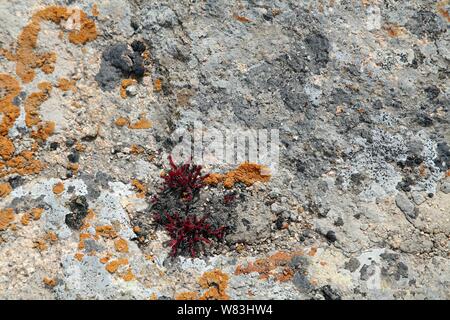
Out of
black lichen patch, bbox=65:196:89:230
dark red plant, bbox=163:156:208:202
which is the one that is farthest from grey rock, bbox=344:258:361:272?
black lichen patch, bbox=65:196:89:230

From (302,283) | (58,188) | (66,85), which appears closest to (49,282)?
(58,188)

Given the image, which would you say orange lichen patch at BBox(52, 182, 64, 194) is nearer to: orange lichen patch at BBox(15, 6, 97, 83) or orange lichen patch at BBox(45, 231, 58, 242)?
orange lichen patch at BBox(45, 231, 58, 242)

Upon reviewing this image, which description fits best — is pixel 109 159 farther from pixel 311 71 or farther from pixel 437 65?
pixel 437 65

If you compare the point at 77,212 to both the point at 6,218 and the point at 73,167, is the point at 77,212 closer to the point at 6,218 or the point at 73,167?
the point at 73,167
